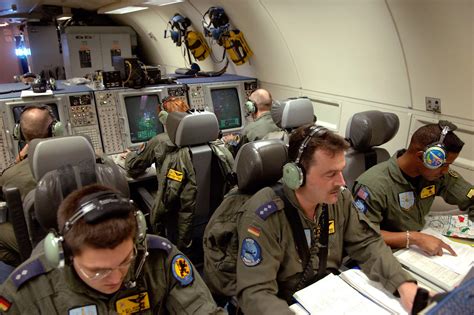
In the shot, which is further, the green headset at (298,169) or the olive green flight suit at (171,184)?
the olive green flight suit at (171,184)

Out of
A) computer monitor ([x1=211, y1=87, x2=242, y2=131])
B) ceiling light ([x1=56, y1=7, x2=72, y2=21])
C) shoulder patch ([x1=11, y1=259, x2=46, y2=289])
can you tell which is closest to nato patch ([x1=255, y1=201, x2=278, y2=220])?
shoulder patch ([x1=11, y1=259, x2=46, y2=289])

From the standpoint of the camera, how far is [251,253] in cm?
154

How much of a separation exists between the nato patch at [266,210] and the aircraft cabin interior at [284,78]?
928 millimetres

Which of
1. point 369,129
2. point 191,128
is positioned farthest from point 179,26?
point 369,129

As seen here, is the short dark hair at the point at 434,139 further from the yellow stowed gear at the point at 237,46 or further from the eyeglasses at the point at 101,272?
the yellow stowed gear at the point at 237,46

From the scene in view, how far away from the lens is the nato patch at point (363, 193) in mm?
2037

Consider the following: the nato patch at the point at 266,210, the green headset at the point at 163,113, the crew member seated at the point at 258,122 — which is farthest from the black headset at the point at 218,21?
the nato patch at the point at 266,210

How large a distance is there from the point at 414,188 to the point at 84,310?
176cm

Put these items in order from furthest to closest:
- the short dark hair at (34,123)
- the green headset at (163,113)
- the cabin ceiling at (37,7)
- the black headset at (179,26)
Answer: the cabin ceiling at (37,7) → the black headset at (179,26) → the green headset at (163,113) → the short dark hair at (34,123)

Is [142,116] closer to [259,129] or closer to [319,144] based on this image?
[259,129]

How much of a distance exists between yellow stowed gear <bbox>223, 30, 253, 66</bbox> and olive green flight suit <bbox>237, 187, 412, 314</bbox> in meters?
3.22

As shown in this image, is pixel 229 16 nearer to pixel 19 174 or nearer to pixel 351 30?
pixel 351 30

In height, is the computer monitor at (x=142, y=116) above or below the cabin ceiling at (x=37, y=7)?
below

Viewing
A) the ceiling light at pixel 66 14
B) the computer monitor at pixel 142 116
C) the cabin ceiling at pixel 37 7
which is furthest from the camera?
the ceiling light at pixel 66 14
